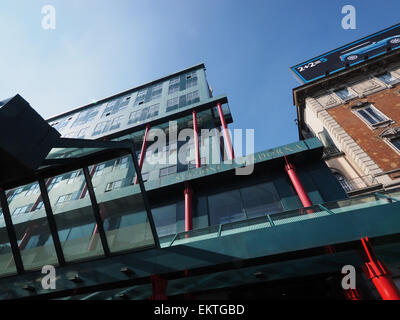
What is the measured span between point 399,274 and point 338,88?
20176 mm

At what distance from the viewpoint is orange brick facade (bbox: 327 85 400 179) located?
14.5 metres

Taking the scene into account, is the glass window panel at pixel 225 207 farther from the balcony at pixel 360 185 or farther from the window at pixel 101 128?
the window at pixel 101 128

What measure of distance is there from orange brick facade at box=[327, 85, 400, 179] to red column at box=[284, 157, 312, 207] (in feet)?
24.9

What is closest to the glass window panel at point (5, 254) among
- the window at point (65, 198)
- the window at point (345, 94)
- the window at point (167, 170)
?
the window at point (167, 170)

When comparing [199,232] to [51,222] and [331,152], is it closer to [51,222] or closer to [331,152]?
[51,222]

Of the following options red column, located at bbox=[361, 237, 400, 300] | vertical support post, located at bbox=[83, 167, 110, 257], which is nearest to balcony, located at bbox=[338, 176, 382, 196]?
red column, located at bbox=[361, 237, 400, 300]

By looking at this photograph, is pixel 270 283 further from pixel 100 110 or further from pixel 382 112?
pixel 100 110

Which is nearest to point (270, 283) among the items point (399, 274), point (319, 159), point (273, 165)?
point (399, 274)

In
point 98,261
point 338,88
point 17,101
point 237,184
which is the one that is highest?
point 338,88

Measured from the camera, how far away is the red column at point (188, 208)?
11.8 meters

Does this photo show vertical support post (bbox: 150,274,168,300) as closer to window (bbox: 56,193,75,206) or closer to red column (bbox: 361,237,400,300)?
red column (bbox: 361,237,400,300)

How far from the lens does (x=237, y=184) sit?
13359 millimetres

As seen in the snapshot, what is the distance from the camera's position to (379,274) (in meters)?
5.07

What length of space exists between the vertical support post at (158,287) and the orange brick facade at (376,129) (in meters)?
16.2
